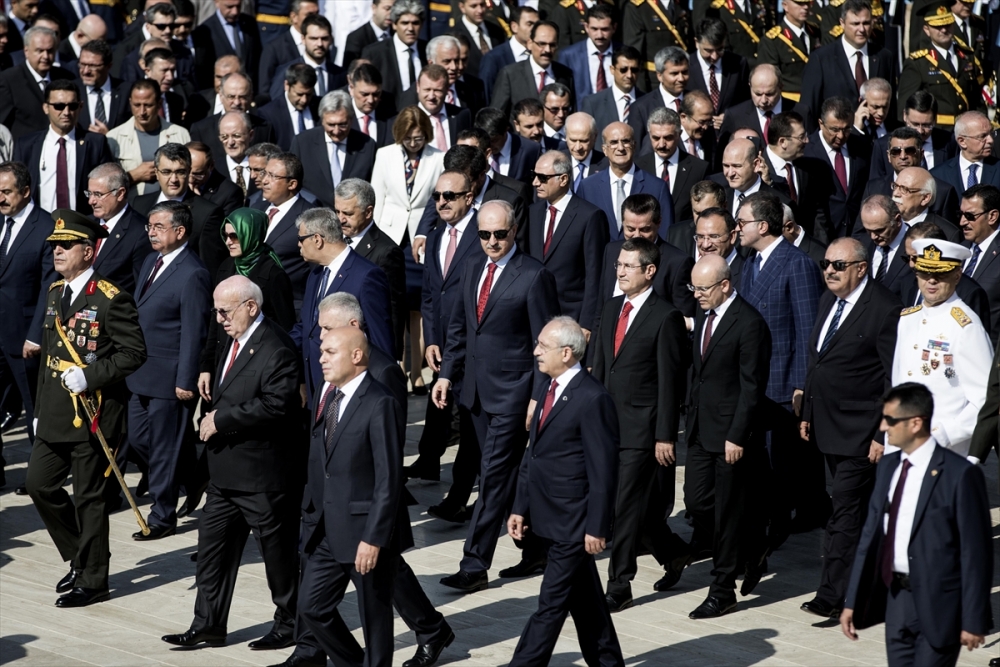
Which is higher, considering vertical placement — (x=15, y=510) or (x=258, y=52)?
(x=258, y=52)

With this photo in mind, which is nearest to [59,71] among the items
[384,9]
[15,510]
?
[384,9]

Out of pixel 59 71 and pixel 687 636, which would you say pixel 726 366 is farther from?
pixel 59 71

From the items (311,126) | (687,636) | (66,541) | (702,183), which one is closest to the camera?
(687,636)

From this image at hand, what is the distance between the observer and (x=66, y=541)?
9195 millimetres

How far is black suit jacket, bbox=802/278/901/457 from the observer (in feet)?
28.5

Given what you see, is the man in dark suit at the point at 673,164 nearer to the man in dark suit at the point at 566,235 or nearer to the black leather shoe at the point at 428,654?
the man in dark suit at the point at 566,235

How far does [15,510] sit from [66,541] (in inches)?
68.5

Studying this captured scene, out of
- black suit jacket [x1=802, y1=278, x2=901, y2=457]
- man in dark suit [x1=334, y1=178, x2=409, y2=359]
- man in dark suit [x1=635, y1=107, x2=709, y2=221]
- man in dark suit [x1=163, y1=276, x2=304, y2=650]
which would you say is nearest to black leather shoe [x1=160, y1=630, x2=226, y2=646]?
man in dark suit [x1=163, y1=276, x2=304, y2=650]

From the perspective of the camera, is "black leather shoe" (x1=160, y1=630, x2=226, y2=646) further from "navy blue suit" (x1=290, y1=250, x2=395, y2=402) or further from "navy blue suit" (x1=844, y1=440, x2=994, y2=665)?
"navy blue suit" (x1=844, y1=440, x2=994, y2=665)

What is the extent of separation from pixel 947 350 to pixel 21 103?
28.7 feet

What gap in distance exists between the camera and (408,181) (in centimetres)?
1212

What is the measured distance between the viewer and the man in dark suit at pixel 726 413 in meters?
8.68

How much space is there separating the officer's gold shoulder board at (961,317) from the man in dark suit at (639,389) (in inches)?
59.8

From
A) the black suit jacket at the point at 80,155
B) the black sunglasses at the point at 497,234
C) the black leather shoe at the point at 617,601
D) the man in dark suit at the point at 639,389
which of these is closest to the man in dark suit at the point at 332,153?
the black suit jacket at the point at 80,155
